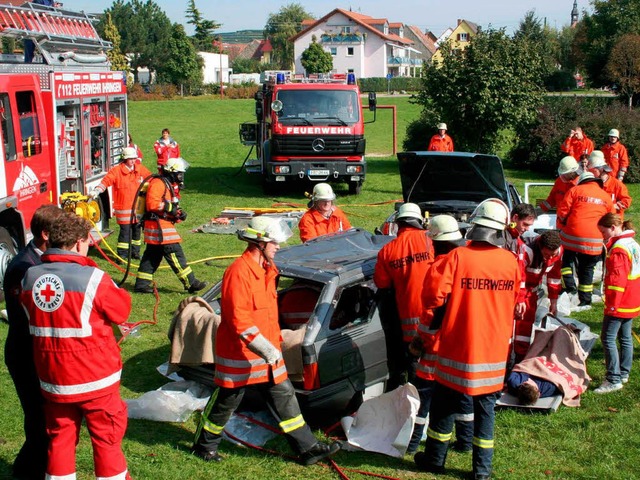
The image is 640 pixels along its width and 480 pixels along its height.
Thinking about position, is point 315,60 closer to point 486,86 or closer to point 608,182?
point 486,86

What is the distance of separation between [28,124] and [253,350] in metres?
6.29

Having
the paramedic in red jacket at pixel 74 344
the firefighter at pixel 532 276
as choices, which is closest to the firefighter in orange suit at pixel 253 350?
the paramedic in red jacket at pixel 74 344

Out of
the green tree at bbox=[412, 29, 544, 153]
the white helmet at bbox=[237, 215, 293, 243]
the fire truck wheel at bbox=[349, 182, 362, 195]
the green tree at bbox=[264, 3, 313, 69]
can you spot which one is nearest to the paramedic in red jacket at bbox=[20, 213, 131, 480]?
the white helmet at bbox=[237, 215, 293, 243]

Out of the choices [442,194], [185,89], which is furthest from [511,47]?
[185,89]

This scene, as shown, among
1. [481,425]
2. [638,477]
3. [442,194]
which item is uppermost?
[442,194]

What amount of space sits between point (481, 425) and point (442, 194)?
5.66m

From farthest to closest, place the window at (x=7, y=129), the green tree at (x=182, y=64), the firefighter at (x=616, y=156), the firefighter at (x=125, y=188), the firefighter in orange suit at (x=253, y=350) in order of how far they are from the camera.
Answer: the green tree at (x=182, y=64), the firefighter at (x=616, y=156), the firefighter at (x=125, y=188), the window at (x=7, y=129), the firefighter in orange suit at (x=253, y=350)

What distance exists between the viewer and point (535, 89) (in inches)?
779

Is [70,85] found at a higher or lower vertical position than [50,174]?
higher

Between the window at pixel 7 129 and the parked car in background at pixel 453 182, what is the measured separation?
457cm

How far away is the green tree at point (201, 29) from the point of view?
3580 inches

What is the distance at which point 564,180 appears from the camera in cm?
934

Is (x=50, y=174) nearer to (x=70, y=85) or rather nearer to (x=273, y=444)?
(x=70, y=85)

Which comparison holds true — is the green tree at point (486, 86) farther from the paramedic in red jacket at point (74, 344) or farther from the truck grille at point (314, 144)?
the paramedic in red jacket at point (74, 344)
